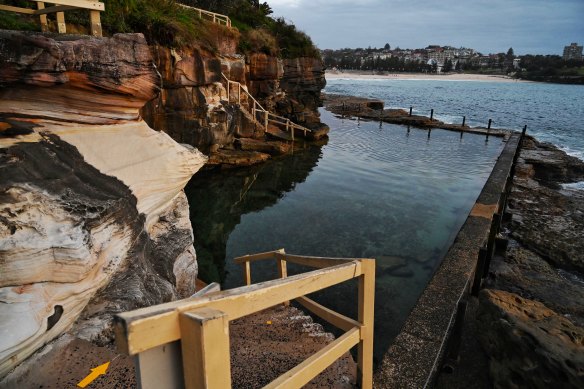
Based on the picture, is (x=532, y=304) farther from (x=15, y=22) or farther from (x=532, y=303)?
(x=15, y=22)

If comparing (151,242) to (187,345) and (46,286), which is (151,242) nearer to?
(46,286)

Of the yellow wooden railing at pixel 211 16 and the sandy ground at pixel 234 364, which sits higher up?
the yellow wooden railing at pixel 211 16

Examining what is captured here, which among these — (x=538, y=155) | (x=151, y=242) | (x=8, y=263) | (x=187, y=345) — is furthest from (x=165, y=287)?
(x=538, y=155)

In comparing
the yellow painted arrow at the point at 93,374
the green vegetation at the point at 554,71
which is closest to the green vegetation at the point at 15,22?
the yellow painted arrow at the point at 93,374

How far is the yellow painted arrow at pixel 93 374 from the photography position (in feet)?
10.6

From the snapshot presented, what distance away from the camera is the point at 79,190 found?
4.00 m

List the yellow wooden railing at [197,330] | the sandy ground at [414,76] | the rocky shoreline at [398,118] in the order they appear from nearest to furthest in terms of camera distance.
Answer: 1. the yellow wooden railing at [197,330]
2. the rocky shoreline at [398,118]
3. the sandy ground at [414,76]

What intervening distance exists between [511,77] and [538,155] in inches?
6684

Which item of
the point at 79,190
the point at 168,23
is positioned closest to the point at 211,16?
the point at 168,23

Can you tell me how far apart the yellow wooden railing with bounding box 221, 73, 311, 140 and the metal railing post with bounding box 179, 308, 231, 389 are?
18.8 metres

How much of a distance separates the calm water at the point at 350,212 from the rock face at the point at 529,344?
7.52ft

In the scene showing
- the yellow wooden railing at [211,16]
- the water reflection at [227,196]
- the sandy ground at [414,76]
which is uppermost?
the sandy ground at [414,76]

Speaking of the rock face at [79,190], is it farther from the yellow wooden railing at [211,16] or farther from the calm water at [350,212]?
the yellow wooden railing at [211,16]

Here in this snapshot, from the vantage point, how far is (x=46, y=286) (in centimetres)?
344
